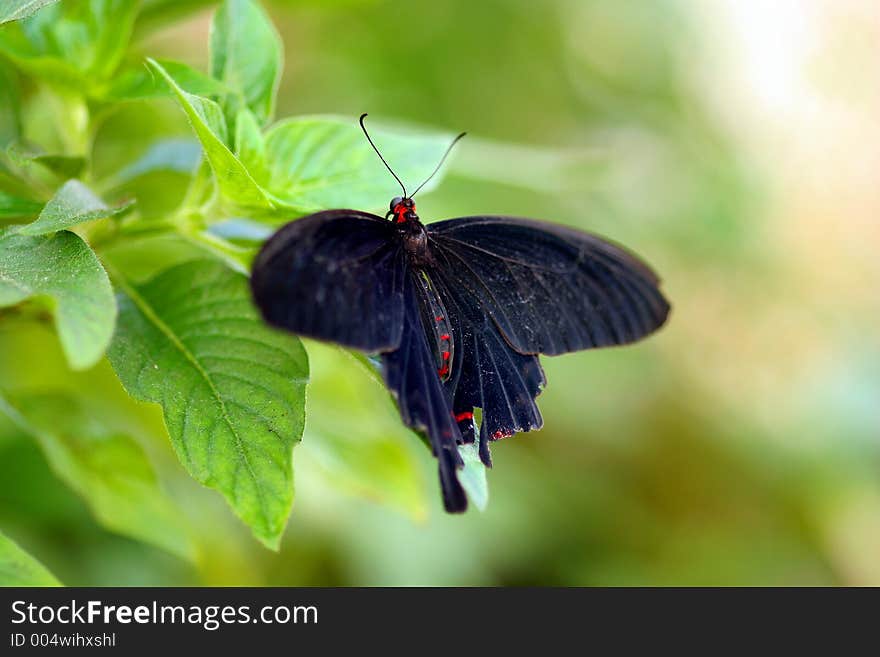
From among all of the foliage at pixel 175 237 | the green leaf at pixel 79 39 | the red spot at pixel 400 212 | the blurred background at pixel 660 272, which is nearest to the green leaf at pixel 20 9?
the foliage at pixel 175 237

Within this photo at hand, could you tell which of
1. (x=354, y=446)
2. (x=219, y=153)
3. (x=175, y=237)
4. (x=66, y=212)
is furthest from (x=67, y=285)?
(x=354, y=446)

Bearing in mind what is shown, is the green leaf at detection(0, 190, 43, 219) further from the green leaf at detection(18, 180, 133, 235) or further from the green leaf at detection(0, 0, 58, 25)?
the green leaf at detection(0, 0, 58, 25)

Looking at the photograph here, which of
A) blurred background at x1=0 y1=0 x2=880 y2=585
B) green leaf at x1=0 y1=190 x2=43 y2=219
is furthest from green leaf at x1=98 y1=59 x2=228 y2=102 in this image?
blurred background at x1=0 y1=0 x2=880 y2=585

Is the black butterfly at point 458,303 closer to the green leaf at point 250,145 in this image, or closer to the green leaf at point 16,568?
the green leaf at point 250,145

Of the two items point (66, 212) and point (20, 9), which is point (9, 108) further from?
point (66, 212)
